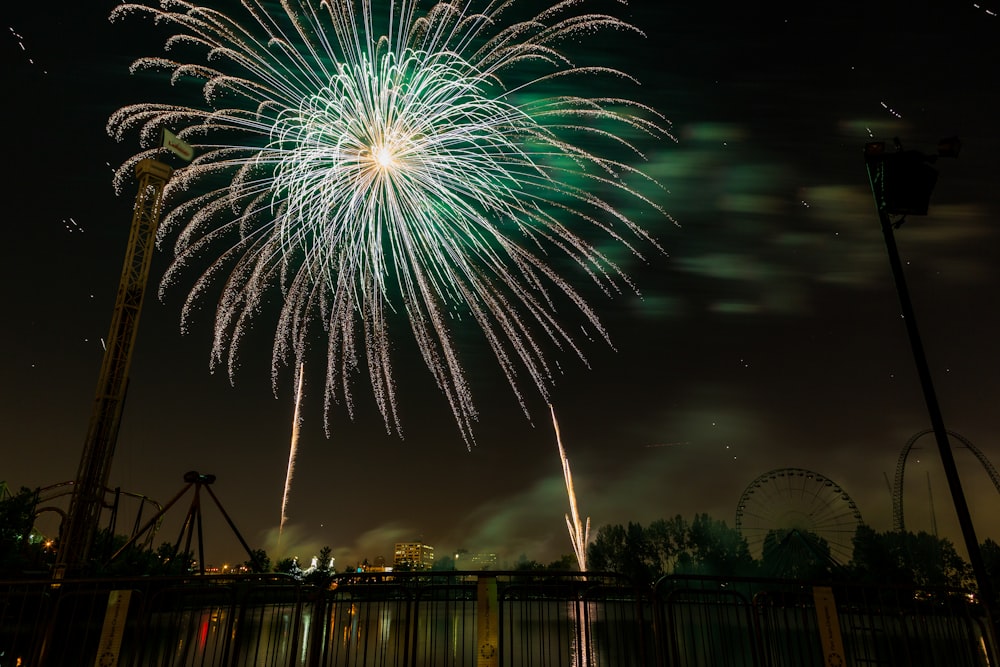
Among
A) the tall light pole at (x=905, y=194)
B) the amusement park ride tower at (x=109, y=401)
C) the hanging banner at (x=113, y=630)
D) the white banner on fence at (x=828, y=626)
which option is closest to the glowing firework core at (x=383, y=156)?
the tall light pole at (x=905, y=194)

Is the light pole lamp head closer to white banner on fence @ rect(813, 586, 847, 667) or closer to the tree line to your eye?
white banner on fence @ rect(813, 586, 847, 667)

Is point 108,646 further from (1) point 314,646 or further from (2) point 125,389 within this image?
(2) point 125,389

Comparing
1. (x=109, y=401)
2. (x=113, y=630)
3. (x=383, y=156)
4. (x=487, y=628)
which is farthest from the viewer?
(x=109, y=401)

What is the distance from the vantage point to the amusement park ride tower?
30453 mm

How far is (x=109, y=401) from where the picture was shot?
→ 31.7 meters

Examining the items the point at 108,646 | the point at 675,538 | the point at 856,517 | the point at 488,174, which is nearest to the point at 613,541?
the point at 675,538

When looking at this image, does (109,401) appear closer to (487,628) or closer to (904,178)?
(487,628)

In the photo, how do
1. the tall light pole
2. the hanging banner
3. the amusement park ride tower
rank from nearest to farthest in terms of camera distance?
the hanging banner < the tall light pole < the amusement park ride tower

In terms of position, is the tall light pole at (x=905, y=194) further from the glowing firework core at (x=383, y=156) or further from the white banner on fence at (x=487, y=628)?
the glowing firework core at (x=383, y=156)

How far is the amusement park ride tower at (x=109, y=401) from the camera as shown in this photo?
30453 mm

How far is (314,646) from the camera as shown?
359 inches

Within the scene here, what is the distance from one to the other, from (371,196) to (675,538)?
98646 mm

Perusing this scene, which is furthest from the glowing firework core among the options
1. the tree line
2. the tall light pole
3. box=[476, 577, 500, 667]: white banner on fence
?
the tree line

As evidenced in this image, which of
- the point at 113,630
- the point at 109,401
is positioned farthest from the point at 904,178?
the point at 109,401
